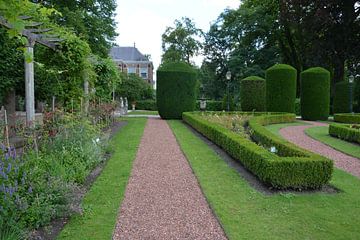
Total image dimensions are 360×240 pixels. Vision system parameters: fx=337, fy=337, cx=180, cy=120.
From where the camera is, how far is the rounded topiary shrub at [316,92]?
65.2ft

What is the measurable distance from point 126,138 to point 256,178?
5772 mm

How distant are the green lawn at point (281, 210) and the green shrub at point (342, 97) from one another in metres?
18.5

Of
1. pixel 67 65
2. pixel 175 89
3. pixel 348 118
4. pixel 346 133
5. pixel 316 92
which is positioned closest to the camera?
pixel 67 65

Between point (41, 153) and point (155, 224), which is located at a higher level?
point (41, 153)

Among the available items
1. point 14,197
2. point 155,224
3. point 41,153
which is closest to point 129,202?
point 155,224

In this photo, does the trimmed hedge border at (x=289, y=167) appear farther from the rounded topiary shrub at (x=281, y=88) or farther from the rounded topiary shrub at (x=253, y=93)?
the rounded topiary shrub at (x=253, y=93)

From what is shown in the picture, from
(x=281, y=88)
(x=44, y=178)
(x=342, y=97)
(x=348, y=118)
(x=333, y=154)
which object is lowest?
(x=333, y=154)

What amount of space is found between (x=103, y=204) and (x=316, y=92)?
18.1m

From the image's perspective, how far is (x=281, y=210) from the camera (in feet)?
14.1

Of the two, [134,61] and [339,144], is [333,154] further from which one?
[134,61]

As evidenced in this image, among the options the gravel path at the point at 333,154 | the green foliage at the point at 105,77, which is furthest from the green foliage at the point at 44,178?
the green foliage at the point at 105,77

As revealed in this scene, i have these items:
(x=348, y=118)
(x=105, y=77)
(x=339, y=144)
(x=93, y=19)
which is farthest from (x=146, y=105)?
(x=339, y=144)

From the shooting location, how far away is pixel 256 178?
594cm

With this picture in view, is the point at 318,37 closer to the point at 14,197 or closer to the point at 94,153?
the point at 94,153
